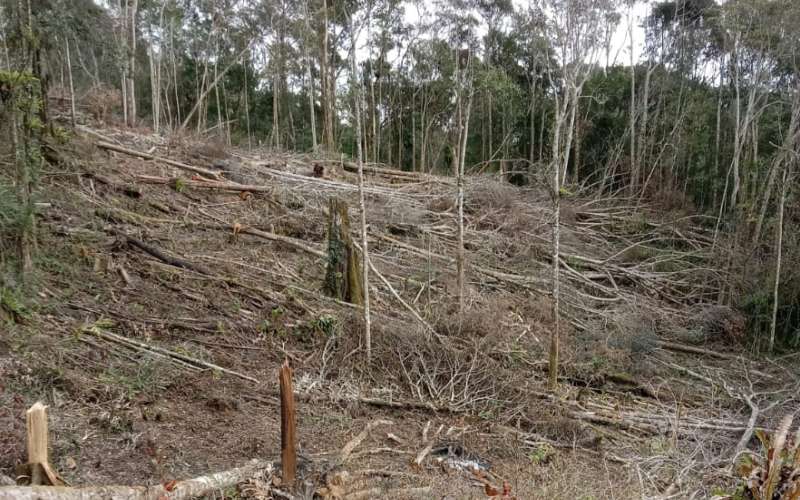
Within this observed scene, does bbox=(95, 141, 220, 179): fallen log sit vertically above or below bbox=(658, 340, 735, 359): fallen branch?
above

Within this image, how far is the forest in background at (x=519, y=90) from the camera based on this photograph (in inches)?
364

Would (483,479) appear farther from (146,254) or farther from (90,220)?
(90,220)

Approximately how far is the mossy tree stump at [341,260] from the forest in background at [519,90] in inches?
45.9


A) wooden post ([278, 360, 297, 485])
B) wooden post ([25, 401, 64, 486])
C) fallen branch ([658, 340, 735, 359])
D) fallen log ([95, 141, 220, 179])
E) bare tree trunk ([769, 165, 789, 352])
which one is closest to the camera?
wooden post ([25, 401, 64, 486])

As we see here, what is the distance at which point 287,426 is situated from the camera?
3871 mm

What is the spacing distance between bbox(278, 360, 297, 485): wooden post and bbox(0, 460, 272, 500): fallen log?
22 cm

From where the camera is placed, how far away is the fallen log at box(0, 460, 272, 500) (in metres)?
2.45

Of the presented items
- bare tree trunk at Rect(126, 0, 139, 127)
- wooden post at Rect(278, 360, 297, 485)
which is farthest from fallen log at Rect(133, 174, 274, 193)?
wooden post at Rect(278, 360, 297, 485)

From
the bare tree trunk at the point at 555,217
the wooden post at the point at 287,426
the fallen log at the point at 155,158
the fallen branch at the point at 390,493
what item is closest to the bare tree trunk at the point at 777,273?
the bare tree trunk at the point at 555,217

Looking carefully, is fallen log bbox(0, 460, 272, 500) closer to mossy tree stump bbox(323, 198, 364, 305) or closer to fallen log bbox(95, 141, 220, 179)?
mossy tree stump bbox(323, 198, 364, 305)

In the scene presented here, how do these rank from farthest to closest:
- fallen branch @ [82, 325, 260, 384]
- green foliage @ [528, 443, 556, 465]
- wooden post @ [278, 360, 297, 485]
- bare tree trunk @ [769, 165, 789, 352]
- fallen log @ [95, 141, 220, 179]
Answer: fallen log @ [95, 141, 220, 179] < bare tree trunk @ [769, 165, 789, 352] < fallen branch @ [82, 325, 260, 384] < green foliage @ [528, 443, 556, 465] < wooden post @ [278, 360, 297, 485]

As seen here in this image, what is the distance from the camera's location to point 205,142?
1263cm

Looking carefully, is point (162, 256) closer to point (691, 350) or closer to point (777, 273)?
point (691, 350)

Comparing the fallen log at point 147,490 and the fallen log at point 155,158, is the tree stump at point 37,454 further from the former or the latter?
the fallen log at point 155,158
